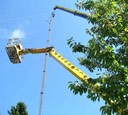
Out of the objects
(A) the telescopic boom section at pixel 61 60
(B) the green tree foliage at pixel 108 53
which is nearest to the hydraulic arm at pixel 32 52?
(A) the telescopic boom section at pixel 61 60

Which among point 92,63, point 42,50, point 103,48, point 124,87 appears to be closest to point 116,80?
point 124,87

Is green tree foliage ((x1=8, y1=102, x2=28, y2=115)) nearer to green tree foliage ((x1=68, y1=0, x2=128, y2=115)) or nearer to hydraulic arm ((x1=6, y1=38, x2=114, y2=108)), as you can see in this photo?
hydraulic arm ((x1=6, y1=38, x2=114, y2=108))

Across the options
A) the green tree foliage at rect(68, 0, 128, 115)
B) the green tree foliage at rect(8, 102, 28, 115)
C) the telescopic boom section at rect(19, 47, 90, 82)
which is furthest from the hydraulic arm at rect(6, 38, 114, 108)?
the green tree foliage at rect(8, 102, 28, 115)

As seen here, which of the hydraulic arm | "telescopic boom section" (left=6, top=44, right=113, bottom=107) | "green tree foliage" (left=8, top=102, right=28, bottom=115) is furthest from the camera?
"green tree foliage" (left=8, top=102, right=28, bottom=115)

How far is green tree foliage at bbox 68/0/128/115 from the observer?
9883 millimetres

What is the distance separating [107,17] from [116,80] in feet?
8.81

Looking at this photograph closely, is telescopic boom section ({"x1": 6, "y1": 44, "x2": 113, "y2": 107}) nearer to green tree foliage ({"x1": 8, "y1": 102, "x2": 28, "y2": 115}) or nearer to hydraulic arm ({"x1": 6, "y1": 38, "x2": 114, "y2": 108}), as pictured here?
hydraulic arm ({"x1": 6, "y1": 38, "x2": 114, "y2": 108})

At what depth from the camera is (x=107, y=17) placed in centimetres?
1166

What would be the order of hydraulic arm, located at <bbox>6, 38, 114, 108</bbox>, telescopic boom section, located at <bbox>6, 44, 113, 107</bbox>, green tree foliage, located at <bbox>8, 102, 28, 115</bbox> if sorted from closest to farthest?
telescopic boom section, located at <bbox>6, 44, 113, 107</bbox> < hydraulic arm, located at <bbox>6, 38, 114, 108</bbox> < green tree foliage, located at <bbox>8, 102, 28, 115</bbox>

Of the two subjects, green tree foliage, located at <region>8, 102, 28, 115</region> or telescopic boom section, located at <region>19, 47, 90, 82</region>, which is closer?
telescopic boom section, located at <region>19, 47, 90, 82</region>

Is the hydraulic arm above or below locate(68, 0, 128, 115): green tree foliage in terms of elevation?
above

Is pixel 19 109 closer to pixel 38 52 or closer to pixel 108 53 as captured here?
pixel 38 52

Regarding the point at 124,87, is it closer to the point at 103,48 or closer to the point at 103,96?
the point at 103,96

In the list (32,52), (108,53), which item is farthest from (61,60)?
(108,53)
